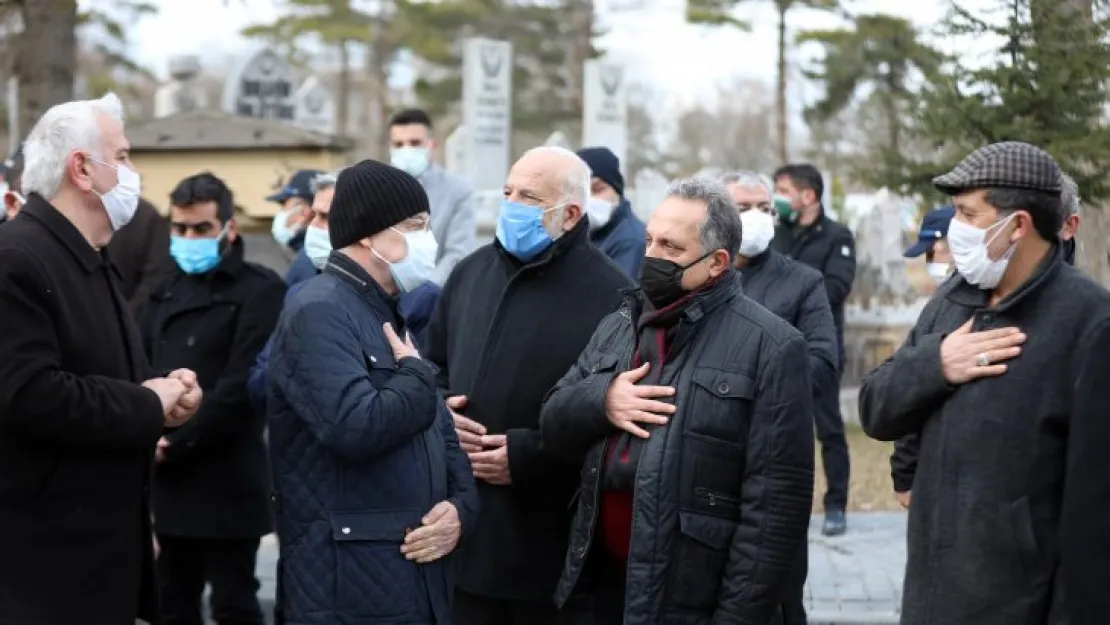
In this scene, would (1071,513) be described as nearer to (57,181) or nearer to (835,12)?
(57,181)

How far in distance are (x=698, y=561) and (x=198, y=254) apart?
3.36m

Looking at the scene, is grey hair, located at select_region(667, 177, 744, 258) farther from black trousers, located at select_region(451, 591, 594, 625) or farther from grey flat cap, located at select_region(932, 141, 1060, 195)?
black trousers, located at select_region(451, 591, 594, 625)

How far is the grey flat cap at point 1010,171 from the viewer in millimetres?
4234

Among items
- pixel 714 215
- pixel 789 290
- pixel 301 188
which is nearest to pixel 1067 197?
pixel 714 215

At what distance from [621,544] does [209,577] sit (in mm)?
2826

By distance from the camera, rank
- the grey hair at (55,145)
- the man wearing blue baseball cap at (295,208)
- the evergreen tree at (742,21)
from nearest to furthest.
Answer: the grey hair at (55,145), the man wearing blue baseball cap at (295,208), the evergreen tree at (742,21)

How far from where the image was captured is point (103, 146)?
4.68m

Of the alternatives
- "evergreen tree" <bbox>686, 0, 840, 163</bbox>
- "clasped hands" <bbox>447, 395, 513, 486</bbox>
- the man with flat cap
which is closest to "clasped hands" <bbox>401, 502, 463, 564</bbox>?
"clasped hands" <bbox>447, 395, 513, 486</bbox>

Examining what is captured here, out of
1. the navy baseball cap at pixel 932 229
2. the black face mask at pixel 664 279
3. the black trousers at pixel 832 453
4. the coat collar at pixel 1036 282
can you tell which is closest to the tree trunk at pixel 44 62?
the black trousers at pixel 832 453

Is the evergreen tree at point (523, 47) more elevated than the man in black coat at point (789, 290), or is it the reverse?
the evergreen tree at point (523, 47)

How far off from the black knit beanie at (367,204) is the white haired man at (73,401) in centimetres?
67

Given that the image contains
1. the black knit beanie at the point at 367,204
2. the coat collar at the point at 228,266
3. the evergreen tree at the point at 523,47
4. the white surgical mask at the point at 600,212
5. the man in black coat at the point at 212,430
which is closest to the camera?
the black knit beanie at the point at 367,204

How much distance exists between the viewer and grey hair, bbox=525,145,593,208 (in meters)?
5.79

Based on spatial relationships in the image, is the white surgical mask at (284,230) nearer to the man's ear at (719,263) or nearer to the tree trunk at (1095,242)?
the tree trunk at (1095,242)
